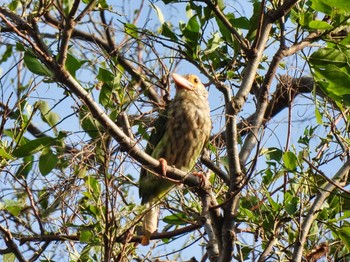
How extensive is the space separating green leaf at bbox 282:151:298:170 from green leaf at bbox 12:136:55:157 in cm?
112

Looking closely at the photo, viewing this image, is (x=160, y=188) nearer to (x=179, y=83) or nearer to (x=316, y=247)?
(x=179, y=83)

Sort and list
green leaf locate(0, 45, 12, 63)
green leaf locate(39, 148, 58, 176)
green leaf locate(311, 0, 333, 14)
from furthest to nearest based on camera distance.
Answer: green leaf locate(0, 45, 12, 63)
green leaf locate(39, 148, 58, 176)
green leaf locate(311, 0, 333, 14)

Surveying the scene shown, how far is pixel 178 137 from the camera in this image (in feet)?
15.7

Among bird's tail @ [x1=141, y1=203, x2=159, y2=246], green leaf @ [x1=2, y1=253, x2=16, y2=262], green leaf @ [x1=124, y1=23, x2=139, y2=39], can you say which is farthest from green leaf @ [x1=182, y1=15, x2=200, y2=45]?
green leaf @ [x1=2, y1=253, x2=16, y2=262]

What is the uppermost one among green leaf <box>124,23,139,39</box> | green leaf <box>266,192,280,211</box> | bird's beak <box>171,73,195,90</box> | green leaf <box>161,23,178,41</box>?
bird's beak <box>171,73,195,90</box>

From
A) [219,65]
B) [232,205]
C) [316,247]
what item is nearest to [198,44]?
[219,65]

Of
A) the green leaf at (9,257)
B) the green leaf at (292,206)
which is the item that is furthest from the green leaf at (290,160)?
the green leaf at (9,257)

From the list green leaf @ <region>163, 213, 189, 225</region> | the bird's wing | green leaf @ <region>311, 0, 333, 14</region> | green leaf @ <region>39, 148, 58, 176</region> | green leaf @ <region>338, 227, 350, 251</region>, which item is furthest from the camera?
the bird's wing

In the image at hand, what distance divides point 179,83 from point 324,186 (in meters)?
1.71

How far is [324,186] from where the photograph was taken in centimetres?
365

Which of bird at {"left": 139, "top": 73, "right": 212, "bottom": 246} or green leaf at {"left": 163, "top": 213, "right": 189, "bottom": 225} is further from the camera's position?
bird at {"left": 139, "top": 73, "right": 212, "bottom": 246}

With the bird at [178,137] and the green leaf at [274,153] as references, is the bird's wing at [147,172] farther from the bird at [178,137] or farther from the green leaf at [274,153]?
the green leaf at [274,153]

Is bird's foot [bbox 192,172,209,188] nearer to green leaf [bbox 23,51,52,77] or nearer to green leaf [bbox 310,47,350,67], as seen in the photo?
green leaf [bbox 310,47,350,67]

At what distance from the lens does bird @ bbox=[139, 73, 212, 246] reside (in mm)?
4574
